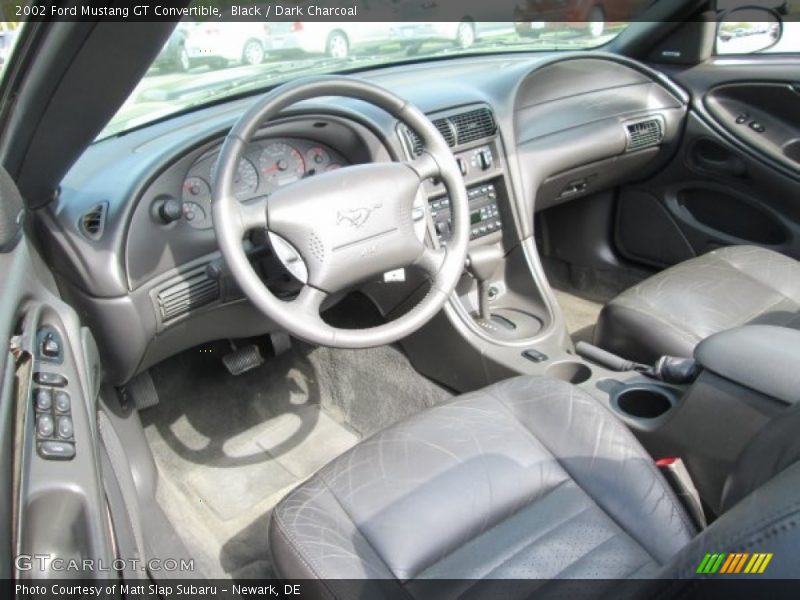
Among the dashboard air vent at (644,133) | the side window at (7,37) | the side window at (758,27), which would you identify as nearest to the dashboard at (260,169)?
the side window at (7,37)

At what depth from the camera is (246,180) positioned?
1794 millimetres

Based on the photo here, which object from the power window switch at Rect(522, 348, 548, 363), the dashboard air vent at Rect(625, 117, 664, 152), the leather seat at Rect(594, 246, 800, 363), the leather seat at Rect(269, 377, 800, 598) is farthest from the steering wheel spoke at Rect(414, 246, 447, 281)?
the dashboard air vent at Rect(625, 117, 664, 152)

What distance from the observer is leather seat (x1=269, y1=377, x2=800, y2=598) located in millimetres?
1190

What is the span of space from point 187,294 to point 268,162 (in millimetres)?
408

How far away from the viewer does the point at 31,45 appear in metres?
1.01

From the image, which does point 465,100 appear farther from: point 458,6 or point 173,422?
point 173,422

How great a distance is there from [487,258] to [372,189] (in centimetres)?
69

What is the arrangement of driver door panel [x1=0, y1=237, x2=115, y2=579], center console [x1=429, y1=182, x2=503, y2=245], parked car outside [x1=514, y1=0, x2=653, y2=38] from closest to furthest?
driver door panel [x1=0, y1=237, x2=115, y2=579], center console [x1=429, y1=182, x2=503, y2=245], parked car outside [x1=514, y1=0, x2=653, y2=38]

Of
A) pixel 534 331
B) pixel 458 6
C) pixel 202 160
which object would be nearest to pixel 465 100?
pixel 458 6

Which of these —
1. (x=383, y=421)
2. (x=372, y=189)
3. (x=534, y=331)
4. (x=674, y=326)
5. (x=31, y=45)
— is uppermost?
(x=31, y=45)

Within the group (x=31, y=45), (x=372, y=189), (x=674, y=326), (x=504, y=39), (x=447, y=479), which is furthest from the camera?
(x=504, y=39)

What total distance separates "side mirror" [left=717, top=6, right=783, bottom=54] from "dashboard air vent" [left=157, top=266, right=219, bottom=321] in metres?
2.17

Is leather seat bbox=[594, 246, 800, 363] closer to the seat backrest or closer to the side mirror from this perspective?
the side mirror

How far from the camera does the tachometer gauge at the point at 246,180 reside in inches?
70.0
